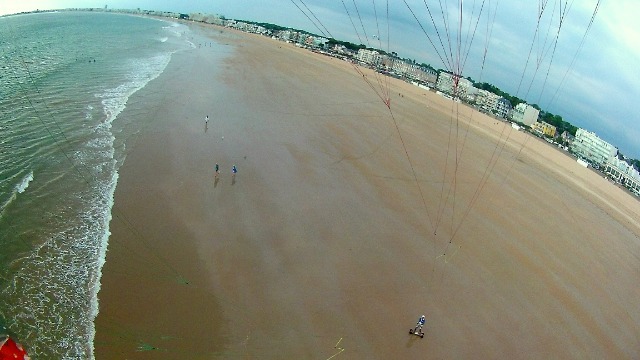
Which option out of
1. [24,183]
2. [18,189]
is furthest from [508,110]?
[18,189]

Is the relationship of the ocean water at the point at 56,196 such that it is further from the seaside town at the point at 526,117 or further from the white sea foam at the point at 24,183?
the seaside town at the point at 526,117

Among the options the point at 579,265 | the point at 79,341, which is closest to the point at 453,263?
the point at 579,265

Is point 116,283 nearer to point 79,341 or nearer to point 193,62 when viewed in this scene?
point 79,341

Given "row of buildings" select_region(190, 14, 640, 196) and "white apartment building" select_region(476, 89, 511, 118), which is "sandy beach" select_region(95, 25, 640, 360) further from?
"white apartment building" select_region(476, 89, 511, 118)

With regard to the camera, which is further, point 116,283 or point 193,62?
point 193,62

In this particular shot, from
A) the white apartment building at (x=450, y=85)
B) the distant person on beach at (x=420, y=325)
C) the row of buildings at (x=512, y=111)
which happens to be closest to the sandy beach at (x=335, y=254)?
the distant person on beach at (x=420, y=325)
